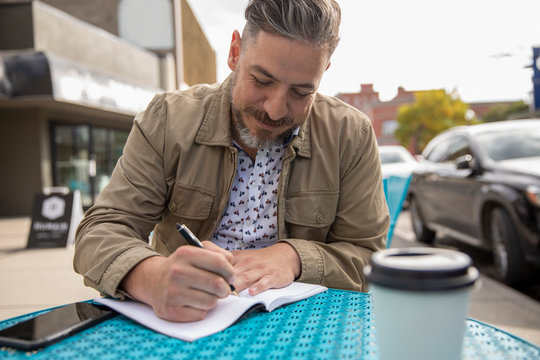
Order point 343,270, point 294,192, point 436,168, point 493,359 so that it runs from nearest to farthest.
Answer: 1. point 493,359
2. point 343,270
3. point 294,192
4. point 436,168

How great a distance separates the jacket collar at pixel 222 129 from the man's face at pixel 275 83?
0.08 meters

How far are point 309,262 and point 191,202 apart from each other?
61 cm

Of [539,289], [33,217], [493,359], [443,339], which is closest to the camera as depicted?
[443,339]

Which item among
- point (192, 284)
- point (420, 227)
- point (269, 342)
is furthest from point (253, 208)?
point (420, 227)

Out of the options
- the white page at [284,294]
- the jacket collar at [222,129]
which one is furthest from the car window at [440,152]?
the white page at [284,294]

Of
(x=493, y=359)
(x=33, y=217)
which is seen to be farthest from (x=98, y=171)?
(x=493, y=359)

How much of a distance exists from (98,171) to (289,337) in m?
15.5

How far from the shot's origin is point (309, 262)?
1.58m

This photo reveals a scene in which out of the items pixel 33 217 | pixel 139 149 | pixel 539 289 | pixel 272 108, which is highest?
pixel 272 108

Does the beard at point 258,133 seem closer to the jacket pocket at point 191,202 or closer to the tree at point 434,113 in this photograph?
the jacket pocket at point 191,202

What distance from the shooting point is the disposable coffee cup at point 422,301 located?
2.27ft

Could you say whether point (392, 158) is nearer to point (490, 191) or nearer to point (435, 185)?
point (435, 185)

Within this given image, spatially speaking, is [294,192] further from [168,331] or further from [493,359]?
[493,359]

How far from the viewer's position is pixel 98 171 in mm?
15438
